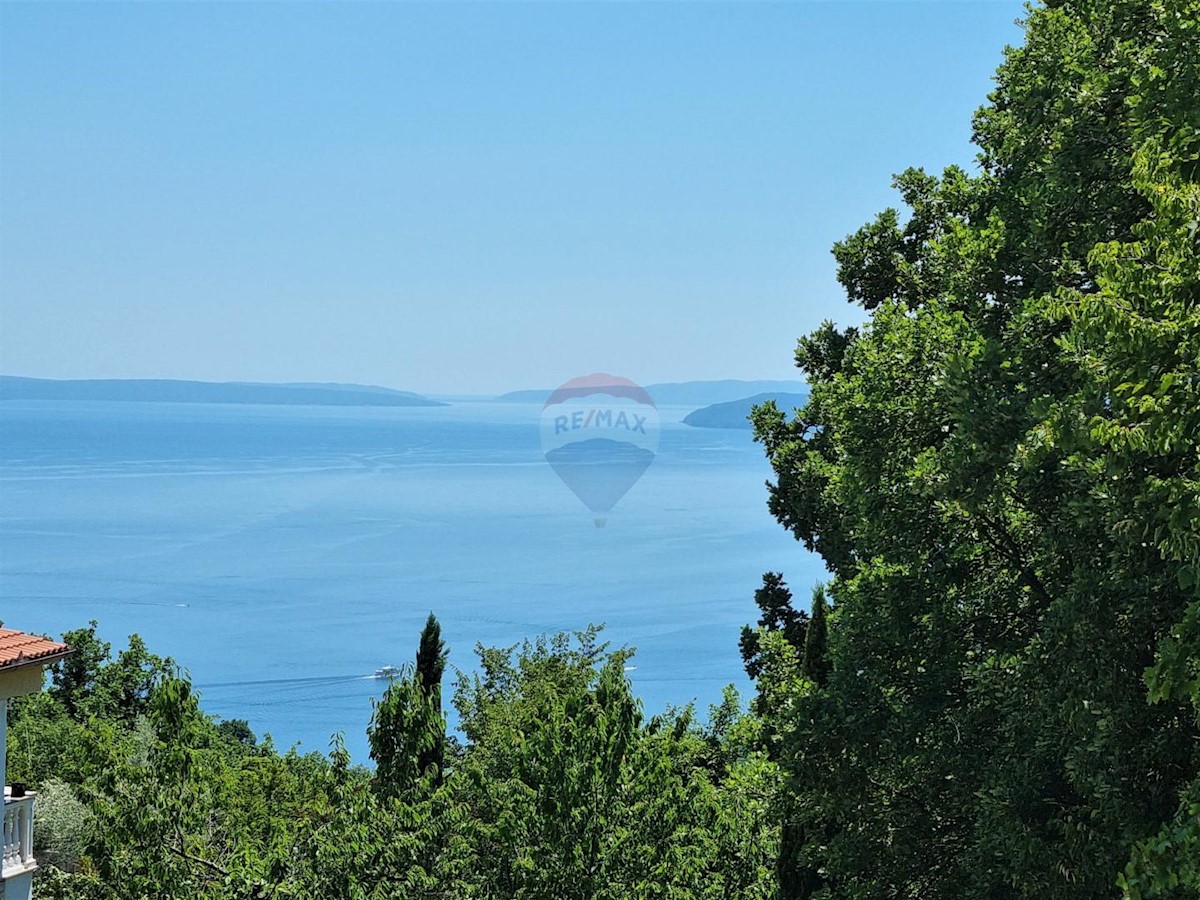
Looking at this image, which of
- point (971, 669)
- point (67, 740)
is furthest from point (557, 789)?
point (67, 740)

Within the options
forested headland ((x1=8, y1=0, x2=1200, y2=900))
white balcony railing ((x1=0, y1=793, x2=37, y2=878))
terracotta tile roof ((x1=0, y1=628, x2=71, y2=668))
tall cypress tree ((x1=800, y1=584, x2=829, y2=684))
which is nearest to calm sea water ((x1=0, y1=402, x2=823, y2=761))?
tall cypress tree ((x1=800, y1=584, x2=829, y2=684))

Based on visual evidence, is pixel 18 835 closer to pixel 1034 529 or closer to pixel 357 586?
pixel 1034 529

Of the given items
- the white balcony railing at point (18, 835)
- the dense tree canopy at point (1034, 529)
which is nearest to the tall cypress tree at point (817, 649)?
the dense tree canopy at point (1034, 529)

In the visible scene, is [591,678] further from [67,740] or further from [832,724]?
[832,724]

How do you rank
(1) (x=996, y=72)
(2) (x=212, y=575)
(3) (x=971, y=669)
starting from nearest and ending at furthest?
(3) (x=971, y=669), (1) (x=996, y=72), (2) (x=212, y=575)

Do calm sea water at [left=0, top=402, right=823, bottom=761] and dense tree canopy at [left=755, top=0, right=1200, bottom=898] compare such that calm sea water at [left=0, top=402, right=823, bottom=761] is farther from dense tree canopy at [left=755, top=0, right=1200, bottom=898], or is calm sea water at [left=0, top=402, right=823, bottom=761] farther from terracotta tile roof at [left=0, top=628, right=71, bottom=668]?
terracotta tile roof at [left=0, top=628, right=71, bottom=668]

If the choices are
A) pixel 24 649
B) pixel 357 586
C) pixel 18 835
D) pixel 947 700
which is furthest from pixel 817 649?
pixel 357 586
